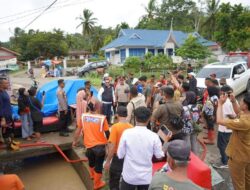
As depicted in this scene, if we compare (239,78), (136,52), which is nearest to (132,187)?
(239,78)

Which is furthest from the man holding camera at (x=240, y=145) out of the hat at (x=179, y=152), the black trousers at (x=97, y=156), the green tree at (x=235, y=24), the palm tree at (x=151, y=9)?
the palm tree at (x=151, y=9)

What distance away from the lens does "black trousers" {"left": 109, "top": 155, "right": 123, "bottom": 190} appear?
435 cm

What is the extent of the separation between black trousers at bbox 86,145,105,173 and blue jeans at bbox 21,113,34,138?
273 centimetres

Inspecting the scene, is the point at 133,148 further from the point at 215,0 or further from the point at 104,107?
the point at 215,0

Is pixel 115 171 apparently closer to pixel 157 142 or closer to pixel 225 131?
pixel 157 142

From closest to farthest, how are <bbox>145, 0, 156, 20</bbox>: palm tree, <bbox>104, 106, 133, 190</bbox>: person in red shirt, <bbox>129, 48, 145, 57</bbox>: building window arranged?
<bbox>104, 106, 133, 190</bbox>: person in red shirt → <bbox>129, 48, 145, 57</bbox>: building window → <bbox>145, 0, 156, 20</bbox>: palm tree

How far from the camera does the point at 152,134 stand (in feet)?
11.9

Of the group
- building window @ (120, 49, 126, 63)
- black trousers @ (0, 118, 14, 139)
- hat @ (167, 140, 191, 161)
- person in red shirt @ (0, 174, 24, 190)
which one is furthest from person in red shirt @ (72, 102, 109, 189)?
building window @ (120, 49, 126, 63)

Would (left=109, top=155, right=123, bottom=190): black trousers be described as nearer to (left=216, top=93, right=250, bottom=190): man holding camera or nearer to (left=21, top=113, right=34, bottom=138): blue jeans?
(left=216, top=93, right=250, bottom=190): man holding camera

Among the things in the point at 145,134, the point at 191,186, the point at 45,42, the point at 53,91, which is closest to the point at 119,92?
the point at 53,91

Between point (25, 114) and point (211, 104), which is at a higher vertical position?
point (211, 104)

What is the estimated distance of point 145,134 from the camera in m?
3.56

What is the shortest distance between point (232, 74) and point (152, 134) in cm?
985

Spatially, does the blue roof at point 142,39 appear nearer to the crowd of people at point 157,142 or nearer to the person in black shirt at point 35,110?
the person in black shirt at point 35,110
